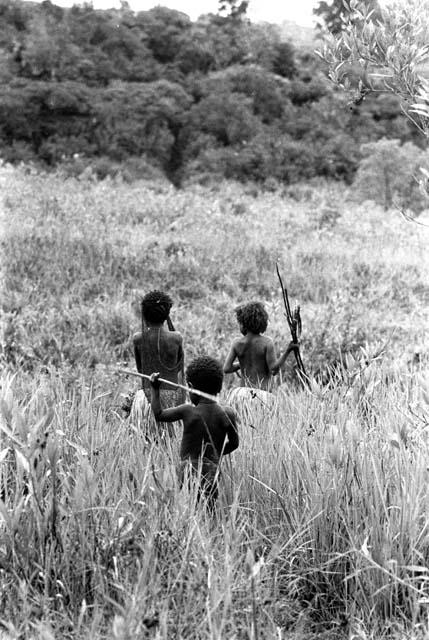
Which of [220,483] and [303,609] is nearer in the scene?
[303,609]

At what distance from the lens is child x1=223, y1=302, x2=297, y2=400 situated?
4844 millimetres

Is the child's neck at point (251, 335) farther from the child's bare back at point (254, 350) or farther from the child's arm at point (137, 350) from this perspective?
the child's arm at point (137, 350)

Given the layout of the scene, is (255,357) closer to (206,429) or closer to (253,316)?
(253,316)

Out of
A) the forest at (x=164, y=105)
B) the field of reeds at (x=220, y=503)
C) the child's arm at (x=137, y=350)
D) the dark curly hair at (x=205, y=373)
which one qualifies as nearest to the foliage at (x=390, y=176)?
the forest at (x=164, y=105)

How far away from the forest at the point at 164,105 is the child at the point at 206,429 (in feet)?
56.7

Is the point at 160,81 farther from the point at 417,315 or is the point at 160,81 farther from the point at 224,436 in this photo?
the point at 224,436

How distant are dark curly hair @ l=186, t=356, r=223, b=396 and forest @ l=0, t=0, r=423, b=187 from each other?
56.6ft

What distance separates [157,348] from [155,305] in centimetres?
27

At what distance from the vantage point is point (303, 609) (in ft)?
8.13

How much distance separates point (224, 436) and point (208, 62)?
28640 mm

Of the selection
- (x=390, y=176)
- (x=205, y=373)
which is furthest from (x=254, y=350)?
(x=390, y=176)

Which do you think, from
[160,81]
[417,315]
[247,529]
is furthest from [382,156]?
[247,529]

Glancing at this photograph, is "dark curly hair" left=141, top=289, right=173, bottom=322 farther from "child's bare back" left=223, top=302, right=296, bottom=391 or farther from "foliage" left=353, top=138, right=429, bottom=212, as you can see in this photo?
"foliage" left=353, top=138, right=429, bottom=212

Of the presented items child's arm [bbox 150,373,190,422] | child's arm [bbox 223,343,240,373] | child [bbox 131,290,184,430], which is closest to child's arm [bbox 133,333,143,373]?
child [bbox 131,290,184,430]
